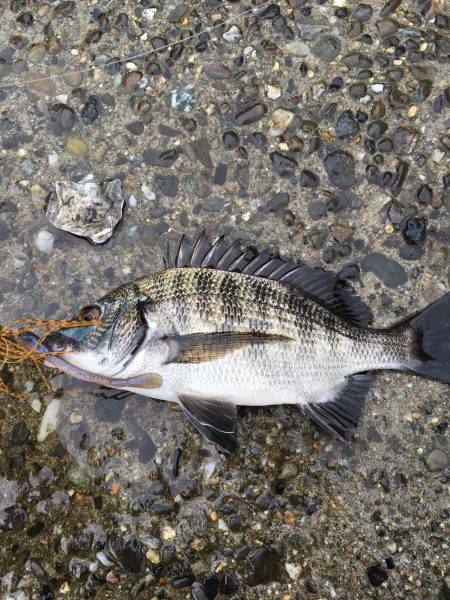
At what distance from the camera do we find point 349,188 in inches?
131

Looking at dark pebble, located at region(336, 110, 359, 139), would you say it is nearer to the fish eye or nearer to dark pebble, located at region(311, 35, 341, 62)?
dark pebble, located at region(311, 35, 341, 62)

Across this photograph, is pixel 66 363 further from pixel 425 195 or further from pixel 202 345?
pixel 425 195

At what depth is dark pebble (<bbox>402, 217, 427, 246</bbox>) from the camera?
10.7 feet

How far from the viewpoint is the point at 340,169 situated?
130 inches

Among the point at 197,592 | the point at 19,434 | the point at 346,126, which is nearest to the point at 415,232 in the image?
the point at 346,126

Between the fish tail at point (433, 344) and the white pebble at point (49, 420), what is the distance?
82.5 inches

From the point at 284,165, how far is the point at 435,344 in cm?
144

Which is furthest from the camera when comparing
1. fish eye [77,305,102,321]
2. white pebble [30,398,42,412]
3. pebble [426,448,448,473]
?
white pebble [30,398,42,412]

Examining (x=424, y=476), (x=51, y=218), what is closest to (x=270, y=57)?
(x=51, y=218)

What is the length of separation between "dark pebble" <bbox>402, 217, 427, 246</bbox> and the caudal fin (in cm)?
43

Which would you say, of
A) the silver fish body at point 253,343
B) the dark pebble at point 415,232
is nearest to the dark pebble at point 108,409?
the silver fish body at point 253,343

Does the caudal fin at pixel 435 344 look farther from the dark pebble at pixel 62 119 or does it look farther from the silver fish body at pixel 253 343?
the dark pebble at pixel 62 119

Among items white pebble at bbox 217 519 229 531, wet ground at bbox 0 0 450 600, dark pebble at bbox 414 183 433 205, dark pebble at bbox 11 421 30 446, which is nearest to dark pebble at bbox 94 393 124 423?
wet ground at bbox 0 0 450 600

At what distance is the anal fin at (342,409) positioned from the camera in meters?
3.03
